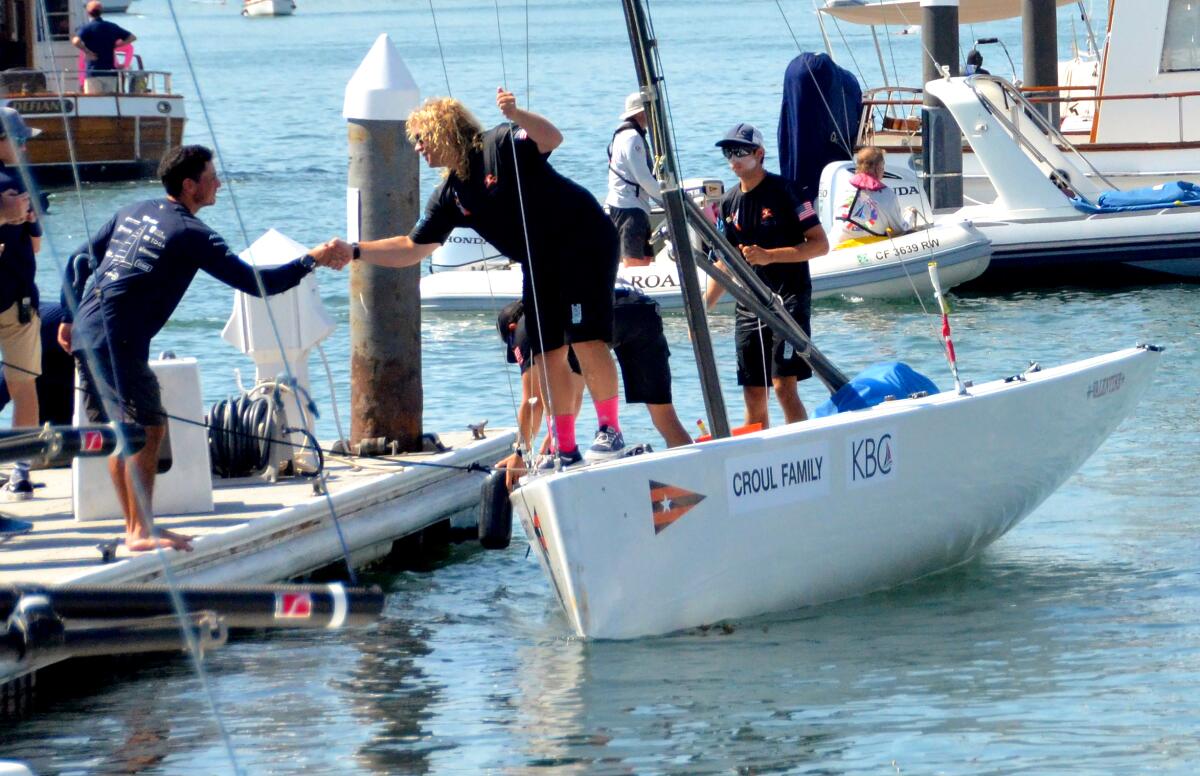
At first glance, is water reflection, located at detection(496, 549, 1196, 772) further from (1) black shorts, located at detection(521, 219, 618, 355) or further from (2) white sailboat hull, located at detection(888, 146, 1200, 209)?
(2) white sailboat hull, located at detection(888, 146, 1200, 209)

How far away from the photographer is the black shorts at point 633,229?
A: 1262cm

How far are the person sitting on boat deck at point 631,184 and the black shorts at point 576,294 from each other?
14.2ft

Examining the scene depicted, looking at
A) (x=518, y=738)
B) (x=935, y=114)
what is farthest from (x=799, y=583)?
(x=935, y=114)

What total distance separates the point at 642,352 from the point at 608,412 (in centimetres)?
88

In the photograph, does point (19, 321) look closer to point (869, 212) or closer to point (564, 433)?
point (564, 433)

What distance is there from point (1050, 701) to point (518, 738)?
1646 mm

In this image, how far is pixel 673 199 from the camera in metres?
6.41

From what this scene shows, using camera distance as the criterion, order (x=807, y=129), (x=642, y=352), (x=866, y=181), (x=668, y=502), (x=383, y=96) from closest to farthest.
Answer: (x=668, y=502), (x=642, y=352), (x=383, y=96), (x=866, y=181), (x=807, y=129)

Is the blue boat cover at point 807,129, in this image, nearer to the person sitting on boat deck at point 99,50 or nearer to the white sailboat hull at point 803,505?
the white sailboat hull at point 803,505

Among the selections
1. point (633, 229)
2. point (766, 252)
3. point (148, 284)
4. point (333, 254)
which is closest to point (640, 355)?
point (766, 252)

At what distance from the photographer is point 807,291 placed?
805 cm

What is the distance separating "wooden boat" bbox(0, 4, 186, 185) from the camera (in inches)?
1013

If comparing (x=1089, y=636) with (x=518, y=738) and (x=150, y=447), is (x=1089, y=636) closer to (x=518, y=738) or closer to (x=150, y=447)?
(x=518, y=738)

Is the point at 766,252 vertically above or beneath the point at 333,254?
beneath
